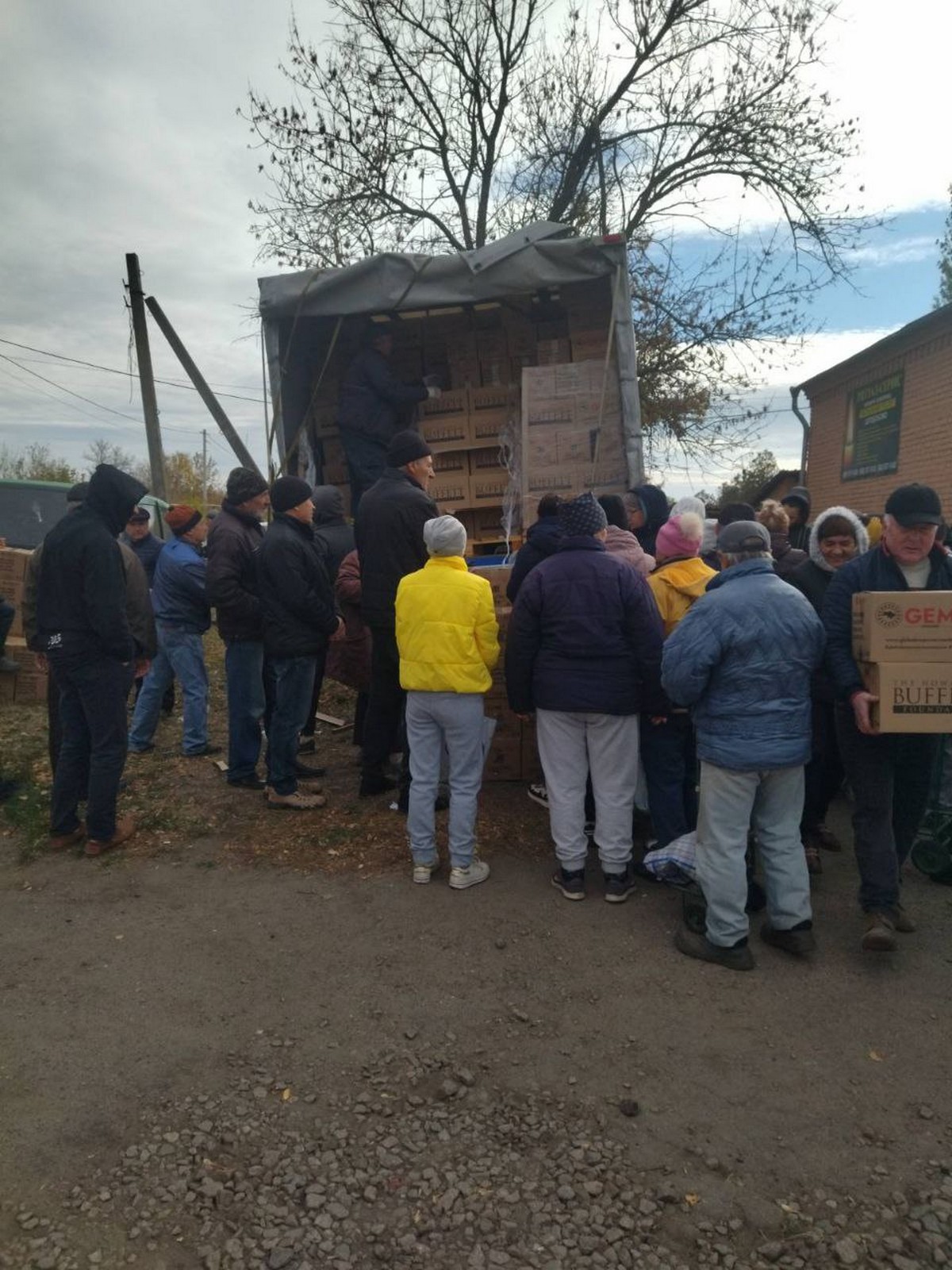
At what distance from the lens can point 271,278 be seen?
623 cm

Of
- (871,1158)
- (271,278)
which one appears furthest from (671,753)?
(271,278)

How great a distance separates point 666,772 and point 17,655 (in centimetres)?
710

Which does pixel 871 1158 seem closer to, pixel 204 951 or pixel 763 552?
pixel 763 552

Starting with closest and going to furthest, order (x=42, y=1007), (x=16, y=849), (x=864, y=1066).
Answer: (x=864, y=1066) < (x=42, y=1007) < (x=16, y=849)

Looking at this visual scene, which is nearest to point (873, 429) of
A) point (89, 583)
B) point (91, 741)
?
point (89, 583)

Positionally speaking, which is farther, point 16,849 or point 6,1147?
point 16,849

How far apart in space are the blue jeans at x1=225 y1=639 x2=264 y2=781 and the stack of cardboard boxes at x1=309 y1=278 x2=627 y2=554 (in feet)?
7.70

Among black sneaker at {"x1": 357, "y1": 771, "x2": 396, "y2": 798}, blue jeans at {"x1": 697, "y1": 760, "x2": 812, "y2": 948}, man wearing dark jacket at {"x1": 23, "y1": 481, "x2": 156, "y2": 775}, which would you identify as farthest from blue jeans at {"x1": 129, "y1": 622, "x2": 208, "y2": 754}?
blue jeans at {"x1": 697, "y1": 760, "x2": 812, "y2": 948}

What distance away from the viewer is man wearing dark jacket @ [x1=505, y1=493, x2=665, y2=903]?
3893mm

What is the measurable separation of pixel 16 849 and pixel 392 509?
310cm

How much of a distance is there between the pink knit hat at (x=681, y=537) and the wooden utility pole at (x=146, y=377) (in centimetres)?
1201

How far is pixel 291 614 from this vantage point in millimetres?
5012

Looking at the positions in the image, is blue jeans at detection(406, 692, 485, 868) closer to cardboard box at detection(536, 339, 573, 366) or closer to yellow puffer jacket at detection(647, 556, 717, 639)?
yellow puffer jacket at detection(647, 556, 717, 639)

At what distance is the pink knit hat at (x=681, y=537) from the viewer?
4.17 metres
